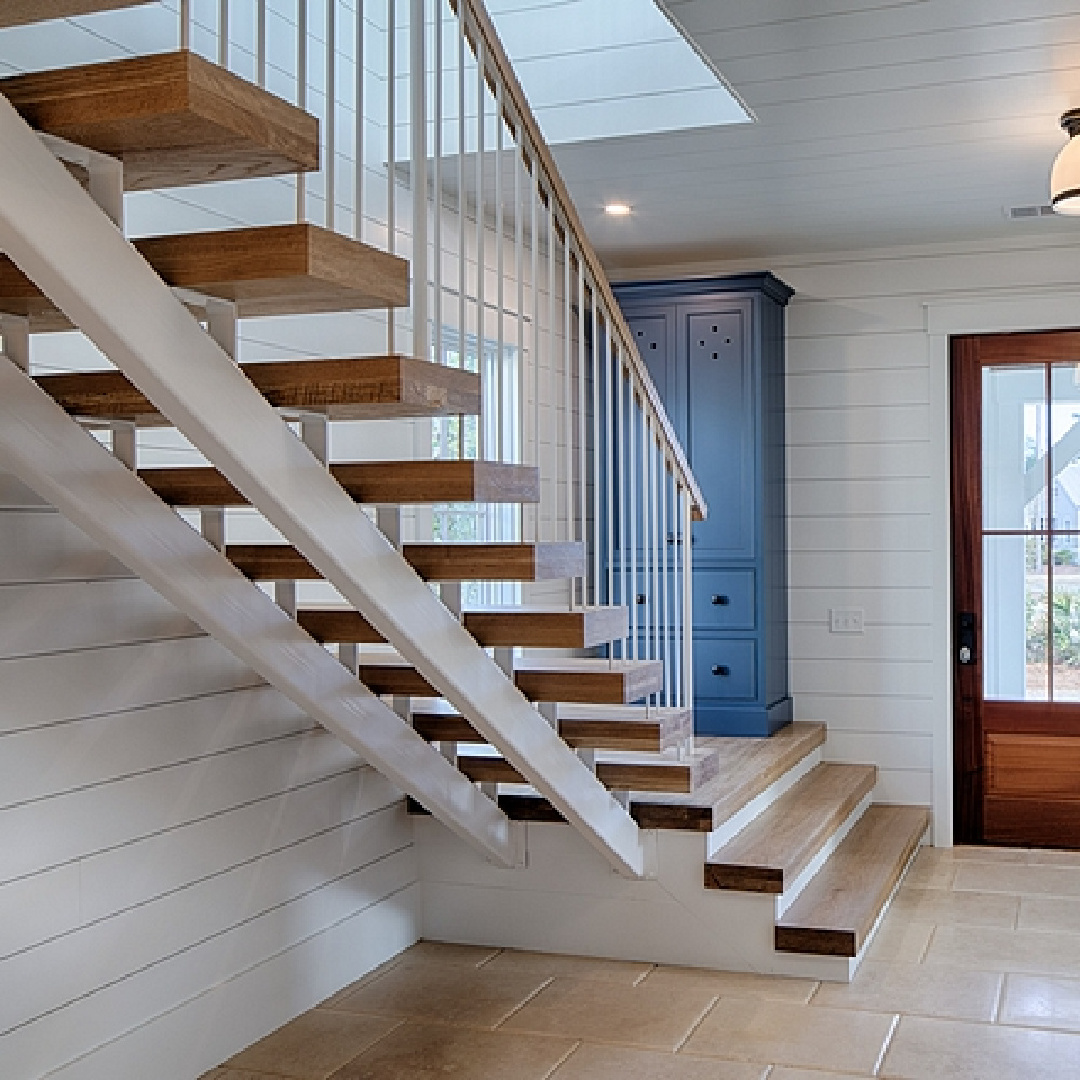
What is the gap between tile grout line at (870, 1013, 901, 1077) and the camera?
3287 millimetres

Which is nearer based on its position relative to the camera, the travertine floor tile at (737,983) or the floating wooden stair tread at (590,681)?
the floating wooden stair tread at (590,681)

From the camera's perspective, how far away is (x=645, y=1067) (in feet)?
11.0

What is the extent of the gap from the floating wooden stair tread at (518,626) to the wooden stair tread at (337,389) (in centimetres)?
73

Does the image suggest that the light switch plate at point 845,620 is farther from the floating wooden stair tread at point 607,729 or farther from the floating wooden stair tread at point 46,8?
the floating wooden stair tread at point 46,8

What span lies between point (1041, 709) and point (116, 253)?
4.59 m

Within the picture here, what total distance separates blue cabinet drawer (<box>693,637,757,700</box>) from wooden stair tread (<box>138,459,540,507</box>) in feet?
9.54

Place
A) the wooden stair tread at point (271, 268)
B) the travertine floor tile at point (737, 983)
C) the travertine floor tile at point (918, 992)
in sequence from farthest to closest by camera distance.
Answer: the travertine floor tile at point (737, 983) → the travertine floor tile at point (918, 992) → the wooden stair tread at point (271, 268)

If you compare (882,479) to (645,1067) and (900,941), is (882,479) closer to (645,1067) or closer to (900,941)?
(900,941)

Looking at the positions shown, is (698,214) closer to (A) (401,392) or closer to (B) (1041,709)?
(B) (1041,709)

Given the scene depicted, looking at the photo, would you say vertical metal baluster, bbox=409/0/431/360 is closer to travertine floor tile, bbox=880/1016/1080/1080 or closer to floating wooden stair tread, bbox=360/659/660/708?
floating wooden stair tread, bbox=360/659/660/708

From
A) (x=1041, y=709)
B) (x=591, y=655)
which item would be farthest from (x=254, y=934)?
(x=1041, y=709)

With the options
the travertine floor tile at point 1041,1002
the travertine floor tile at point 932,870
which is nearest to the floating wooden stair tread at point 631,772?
the travertine floor tile at point 1041,1002

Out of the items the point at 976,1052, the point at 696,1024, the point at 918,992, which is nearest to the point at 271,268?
the point at 696,1024

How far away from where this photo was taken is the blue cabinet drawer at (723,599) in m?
5.58
